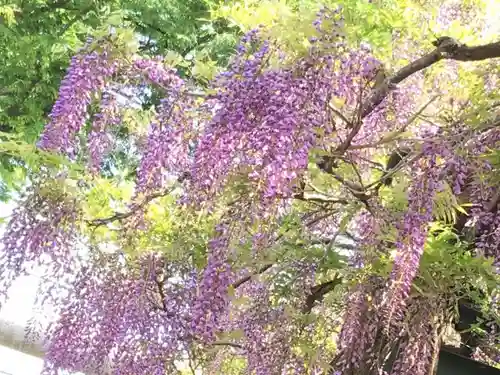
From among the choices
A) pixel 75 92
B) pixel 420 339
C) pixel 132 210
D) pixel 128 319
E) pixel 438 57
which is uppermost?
pixel 438 57

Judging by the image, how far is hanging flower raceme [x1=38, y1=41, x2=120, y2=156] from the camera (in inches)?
115

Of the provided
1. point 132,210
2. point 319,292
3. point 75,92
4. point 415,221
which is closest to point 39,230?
point 132,210

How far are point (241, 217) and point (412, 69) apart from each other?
2.55ft

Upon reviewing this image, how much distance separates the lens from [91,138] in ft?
11.1

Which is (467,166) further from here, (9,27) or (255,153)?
(9,27)

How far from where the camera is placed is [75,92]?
2988 millimetres

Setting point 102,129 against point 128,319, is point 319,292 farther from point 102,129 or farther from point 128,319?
point 102,129

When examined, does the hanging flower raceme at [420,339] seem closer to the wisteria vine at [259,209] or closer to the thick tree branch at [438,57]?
the wisteria vine at [259,209]

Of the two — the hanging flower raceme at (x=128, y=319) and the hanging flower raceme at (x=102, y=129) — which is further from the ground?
the hanging flower raceme at (x=102, y=129)

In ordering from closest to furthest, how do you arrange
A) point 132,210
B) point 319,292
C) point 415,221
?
point 415,221 < point 132,210 < point 319,292

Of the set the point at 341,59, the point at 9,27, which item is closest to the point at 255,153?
the point at 341,59

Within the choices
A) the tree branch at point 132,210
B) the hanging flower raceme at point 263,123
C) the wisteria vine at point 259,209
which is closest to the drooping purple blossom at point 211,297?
the wisteria vine at point 259,209

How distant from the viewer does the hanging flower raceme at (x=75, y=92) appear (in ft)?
9.60

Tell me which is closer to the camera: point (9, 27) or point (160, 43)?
point (9, 27)
